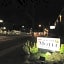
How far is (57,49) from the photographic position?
347 inches

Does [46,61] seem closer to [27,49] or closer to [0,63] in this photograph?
[27,49]

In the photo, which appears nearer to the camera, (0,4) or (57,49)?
(0,4)

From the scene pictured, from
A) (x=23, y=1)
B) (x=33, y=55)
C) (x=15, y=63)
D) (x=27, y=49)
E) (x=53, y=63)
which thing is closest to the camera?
(x=23, y=1)

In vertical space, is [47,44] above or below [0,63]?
above

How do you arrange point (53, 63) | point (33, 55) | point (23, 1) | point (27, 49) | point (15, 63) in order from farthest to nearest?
point (15, 63)
point (27, 49)
point (33, 55)
point (53, 63)
point (23, 1)

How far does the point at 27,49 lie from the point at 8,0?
245 centimetres

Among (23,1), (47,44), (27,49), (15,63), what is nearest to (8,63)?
(15,63)

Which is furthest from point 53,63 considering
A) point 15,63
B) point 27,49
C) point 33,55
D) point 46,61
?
point 15,63

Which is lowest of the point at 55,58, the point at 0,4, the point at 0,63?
the point at 0,63

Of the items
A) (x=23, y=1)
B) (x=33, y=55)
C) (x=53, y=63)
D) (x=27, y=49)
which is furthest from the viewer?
(x=27, y=49)

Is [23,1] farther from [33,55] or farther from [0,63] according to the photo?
[0,63]

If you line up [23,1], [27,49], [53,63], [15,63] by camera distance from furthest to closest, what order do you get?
[15,63]
[27,49]
[53,63]
[23,1]

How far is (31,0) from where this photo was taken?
26.2 feet

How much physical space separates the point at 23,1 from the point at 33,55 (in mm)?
2099
